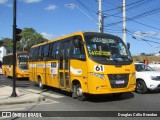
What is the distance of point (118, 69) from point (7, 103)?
463 cm

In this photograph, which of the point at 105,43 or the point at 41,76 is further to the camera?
the point at 41,76

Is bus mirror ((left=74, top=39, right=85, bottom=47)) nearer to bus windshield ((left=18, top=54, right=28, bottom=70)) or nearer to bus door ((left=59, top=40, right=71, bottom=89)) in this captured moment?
bus door ((left=59, top=40, right=71, bottom=89))

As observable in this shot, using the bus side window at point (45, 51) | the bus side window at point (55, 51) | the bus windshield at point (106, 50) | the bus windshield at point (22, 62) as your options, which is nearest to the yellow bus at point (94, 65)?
the bus windshield at point (106, 50)

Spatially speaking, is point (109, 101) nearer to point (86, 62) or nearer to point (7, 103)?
point (86, 62)

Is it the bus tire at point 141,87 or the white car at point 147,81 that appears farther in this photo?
the bus tire at point 141,87

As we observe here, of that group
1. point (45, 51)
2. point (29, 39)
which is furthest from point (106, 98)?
point (29, 39)

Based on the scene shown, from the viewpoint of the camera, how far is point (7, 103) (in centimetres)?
1277

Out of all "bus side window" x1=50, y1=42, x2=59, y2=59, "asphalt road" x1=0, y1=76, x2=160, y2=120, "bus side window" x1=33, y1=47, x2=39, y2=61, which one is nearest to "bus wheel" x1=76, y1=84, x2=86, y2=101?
"asphalt road" x1=0, y1=76, x2=160, y2=120

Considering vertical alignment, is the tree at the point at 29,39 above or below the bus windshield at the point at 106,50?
above

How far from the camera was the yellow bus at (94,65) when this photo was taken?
502 inches

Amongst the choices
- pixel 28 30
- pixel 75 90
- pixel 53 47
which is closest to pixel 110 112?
pixel 75 90

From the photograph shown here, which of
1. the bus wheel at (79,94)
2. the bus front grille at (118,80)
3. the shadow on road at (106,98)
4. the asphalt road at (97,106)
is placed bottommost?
the asphalt road at (97,106)

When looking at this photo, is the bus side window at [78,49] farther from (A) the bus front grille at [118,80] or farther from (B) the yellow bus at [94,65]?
(A) the bus front grille at [118,80]

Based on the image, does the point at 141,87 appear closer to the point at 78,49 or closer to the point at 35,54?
the point at 78,49
